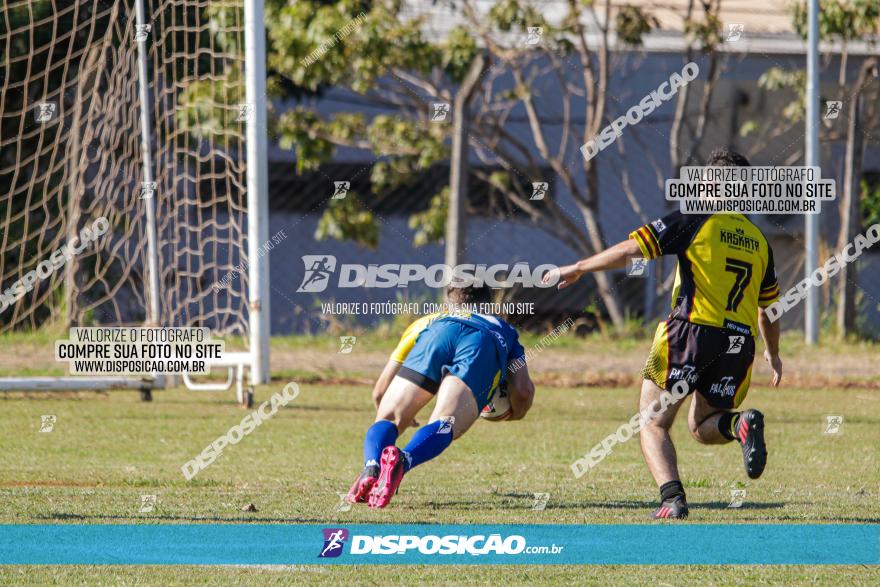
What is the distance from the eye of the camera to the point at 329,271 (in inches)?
711

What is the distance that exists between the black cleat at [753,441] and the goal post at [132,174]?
6125mm

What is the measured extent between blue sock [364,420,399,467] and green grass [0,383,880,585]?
282mm

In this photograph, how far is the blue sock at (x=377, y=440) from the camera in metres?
6.68

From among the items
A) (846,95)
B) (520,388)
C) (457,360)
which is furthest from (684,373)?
(846,95)

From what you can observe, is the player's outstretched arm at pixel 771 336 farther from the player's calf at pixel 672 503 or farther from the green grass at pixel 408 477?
the player's calf at pixel 672 503

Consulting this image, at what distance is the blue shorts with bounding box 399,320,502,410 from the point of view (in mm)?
7062

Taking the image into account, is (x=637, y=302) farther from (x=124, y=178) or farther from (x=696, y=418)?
(x=696, y=418)

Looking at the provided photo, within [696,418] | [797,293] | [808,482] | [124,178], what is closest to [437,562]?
[696,418]

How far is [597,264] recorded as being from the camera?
6684mm

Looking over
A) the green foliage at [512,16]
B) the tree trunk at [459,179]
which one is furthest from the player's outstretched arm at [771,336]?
the green foliage at [512,16]

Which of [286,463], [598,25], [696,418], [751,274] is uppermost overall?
[598,25]

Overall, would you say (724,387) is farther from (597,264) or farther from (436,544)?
(436,544)

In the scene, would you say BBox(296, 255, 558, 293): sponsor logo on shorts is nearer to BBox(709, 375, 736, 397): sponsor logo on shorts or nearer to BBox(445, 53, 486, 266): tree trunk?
BBox(445, 53, 486, 266): tree trunk

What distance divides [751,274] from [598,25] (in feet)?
33.2
